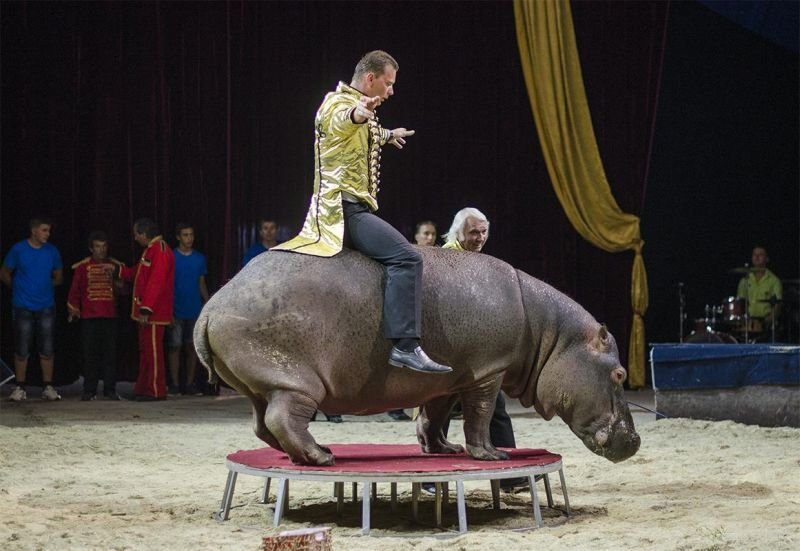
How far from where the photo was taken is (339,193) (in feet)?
18.5

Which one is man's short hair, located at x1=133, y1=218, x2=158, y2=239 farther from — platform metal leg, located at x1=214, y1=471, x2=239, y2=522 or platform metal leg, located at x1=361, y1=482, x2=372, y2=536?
platform metal leg, located at x1=361, y1=482, x2=372, y2=536

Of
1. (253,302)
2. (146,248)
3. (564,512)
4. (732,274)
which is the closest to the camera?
(253,302)

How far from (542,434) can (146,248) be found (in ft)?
16.3

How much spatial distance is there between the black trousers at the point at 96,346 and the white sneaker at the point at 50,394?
0.97 ft

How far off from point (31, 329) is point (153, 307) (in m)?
1.33

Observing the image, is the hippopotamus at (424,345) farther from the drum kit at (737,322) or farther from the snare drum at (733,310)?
the snare drum at (733,310)

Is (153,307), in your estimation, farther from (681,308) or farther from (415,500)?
(415,500)

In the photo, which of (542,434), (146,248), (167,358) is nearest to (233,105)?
(146,248)

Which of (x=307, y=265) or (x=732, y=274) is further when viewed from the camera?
(x=732, y=274)

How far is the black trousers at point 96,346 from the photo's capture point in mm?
12227

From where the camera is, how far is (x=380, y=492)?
22.8 ft

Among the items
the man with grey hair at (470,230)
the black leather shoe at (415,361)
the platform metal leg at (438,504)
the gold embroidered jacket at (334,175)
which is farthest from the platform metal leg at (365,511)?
the man with grey hair at (470,230)

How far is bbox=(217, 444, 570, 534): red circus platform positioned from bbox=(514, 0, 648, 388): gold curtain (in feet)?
26.2

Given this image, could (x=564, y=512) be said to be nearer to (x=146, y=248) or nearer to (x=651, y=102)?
(x=146, y=248)
